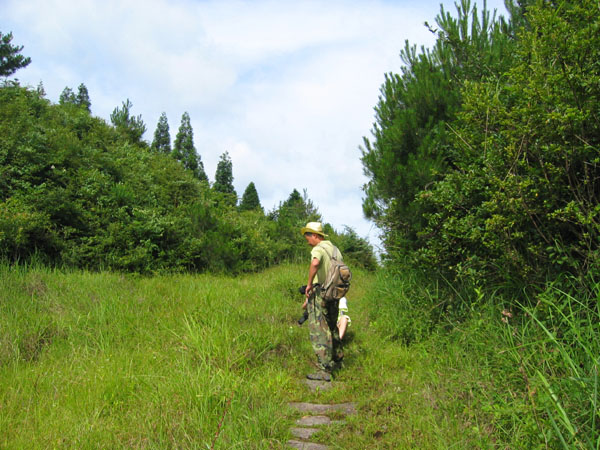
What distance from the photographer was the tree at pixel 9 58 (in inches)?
705

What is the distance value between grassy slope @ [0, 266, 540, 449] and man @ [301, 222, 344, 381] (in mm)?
218

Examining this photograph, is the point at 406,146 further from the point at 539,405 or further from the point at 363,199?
the point at 539,405

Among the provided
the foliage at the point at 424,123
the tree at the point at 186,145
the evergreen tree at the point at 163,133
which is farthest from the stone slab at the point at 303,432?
the evergreen tree at the point at 163,133

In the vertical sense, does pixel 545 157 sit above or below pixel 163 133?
below

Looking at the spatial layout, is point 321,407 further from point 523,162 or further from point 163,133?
point 163,133

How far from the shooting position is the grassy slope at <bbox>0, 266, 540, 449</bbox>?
12.0ft

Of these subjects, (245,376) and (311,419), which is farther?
(245,376)

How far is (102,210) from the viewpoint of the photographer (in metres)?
9.80

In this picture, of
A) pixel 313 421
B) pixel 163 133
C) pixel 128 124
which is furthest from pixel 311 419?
pixel 163 133

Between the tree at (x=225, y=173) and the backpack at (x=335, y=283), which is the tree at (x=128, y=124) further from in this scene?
the backpack at (x=335, y=283)

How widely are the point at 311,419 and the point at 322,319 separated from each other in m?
1.60

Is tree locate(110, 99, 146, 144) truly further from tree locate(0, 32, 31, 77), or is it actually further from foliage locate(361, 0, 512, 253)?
foliage locate(361, 0, 512, 253)

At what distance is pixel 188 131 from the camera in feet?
93.5

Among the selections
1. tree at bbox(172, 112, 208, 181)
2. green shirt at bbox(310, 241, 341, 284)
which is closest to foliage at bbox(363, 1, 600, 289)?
green shirt at bbox(310, 241, 341, 284)
